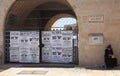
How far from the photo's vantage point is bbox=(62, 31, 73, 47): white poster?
1931 cm

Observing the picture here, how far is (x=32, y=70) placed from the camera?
55.8ft

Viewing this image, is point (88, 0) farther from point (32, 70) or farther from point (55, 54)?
point (32, 70)

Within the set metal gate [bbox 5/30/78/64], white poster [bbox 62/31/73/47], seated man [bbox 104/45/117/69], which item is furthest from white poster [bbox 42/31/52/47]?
seated man [bbox 104/45/117/69]

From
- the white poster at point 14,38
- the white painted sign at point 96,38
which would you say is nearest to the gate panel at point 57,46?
the white painted sign at point 96,38

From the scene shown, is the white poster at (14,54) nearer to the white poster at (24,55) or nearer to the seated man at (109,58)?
the white poster at (24,55)

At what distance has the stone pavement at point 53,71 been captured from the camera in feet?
51.6

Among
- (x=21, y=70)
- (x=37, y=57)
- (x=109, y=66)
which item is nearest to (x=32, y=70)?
(x=21, y=70)

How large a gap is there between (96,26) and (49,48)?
315 centimetres

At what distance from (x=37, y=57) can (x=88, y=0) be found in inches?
176

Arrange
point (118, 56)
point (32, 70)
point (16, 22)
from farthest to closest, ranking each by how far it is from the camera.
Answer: point (16, 22) < point (118, 56) < point (32, 70)

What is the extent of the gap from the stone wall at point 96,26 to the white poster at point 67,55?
A: 34.4 inches

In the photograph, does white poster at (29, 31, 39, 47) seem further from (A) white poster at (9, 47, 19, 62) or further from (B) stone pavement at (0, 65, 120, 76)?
(B) stone pavement at (0, 65, 120, 76)

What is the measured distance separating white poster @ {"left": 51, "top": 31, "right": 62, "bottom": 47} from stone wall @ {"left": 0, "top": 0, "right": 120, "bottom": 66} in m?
1.40

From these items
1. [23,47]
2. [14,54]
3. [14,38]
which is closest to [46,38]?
[23,47]
